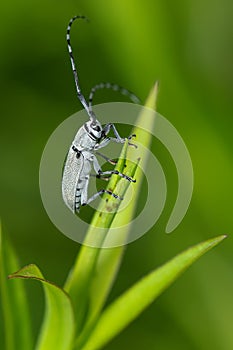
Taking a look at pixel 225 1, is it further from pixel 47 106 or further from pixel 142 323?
pixel 142 323

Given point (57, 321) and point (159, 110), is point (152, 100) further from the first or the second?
point (159, 110)

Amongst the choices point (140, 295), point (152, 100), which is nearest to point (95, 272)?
point (140, 295)

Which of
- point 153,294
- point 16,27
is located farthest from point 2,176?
point 153,294

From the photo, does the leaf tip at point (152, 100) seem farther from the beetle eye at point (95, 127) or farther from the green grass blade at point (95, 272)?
the beetle eye at point (95, 127)

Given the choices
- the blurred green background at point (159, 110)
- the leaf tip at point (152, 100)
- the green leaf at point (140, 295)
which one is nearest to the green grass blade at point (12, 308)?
the green leaf at point (140, 295)

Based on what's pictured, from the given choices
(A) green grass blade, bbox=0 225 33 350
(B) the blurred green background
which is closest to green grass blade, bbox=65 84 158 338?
(A) green grass blade, bbox=0 225 33 350
